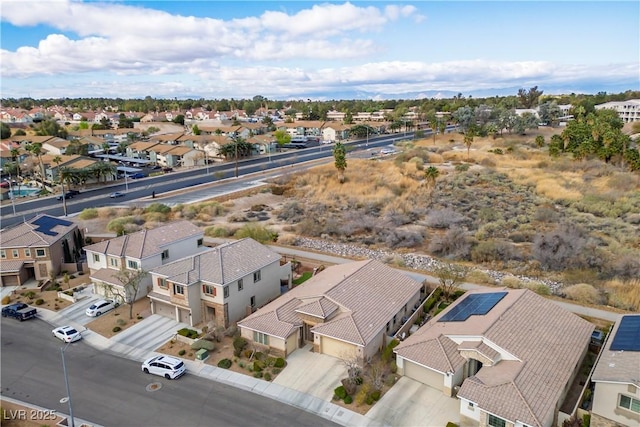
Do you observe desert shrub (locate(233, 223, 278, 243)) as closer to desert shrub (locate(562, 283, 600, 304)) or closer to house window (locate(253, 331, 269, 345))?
house window (locate(253, 331, 269, 345))

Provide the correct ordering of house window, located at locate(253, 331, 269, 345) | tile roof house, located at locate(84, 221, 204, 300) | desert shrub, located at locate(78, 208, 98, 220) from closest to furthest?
1. house window, located at locate(253, 331, 269, 345)
2. tile roof house, located at locate(84, 221, 204, 300)
3. desert shrub, located at locate(78, 208, 98, 220)

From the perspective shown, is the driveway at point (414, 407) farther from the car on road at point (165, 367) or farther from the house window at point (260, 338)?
the car on road at point (165, 367)

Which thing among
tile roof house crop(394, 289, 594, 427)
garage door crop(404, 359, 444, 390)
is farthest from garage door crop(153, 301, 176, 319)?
garage door crop(404, 359, 444, 390)

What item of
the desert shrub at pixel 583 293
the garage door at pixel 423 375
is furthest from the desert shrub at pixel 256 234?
the desert shrub at pixel 583 293

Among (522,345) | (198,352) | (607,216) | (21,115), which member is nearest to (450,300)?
(522,345)

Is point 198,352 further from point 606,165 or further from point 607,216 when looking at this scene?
point 606,165
